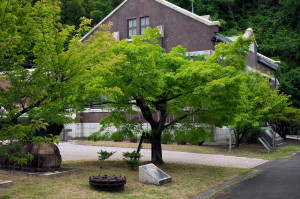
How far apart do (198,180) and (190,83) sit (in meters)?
3.55

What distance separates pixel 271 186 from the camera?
37.8 feet

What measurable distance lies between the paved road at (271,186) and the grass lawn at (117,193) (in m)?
0.88

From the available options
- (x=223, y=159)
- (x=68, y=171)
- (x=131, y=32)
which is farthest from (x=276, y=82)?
(x=68, y=171)

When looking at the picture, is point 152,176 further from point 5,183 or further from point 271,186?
point 5,183

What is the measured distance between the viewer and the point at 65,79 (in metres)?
8.51

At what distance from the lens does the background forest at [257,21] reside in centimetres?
4300

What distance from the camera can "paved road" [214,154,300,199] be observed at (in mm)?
10047

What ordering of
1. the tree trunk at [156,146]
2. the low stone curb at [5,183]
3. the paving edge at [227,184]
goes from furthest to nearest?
the tree trunk at [156,146] < the paving edge at [227,184] < the low stone curb at [5,183]

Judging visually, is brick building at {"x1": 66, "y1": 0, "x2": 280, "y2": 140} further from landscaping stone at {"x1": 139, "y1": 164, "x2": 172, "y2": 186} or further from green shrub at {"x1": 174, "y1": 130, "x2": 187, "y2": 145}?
landscaping stone at {"x1": 139, "y1": 164, "x2": 172, "y2": 186}

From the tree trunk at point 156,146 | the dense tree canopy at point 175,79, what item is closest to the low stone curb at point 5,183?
the dense tree canopy at point 175,79

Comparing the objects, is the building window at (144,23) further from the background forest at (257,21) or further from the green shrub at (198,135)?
the green shrub at (198,135)

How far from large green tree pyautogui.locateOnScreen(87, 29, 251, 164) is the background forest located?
2872 centimetres

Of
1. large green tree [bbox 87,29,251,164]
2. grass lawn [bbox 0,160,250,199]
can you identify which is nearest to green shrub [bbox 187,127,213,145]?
large green tree [bbox 87,29,251,164]

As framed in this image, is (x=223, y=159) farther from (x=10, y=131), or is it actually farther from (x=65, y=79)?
(x=10, y=131)
